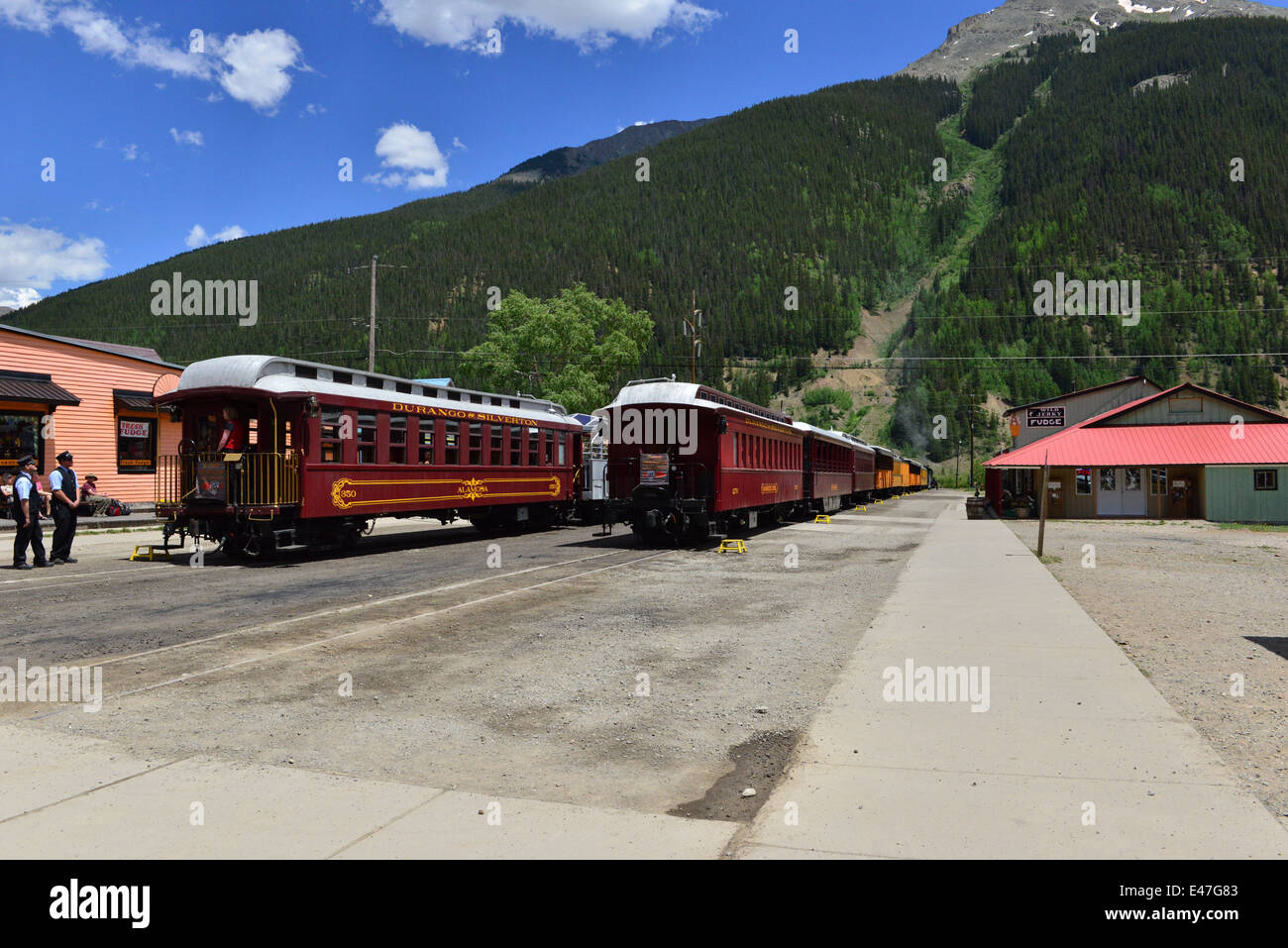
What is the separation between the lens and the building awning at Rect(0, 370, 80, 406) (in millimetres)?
26875

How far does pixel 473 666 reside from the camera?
766 centimetres

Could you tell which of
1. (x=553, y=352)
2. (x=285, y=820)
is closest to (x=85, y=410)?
(x=553, y=352)

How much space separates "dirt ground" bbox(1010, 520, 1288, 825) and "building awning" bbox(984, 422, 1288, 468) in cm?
1484

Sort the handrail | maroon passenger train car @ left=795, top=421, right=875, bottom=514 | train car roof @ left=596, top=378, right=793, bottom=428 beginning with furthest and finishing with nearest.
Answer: maroon passenger train car @ left=795, top=421, right=875, bottom=514
train car roof @ left=596, top=378, right=793, bottom=428
the handrail

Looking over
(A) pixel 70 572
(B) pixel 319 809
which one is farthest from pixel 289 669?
(A) pixel 70 572

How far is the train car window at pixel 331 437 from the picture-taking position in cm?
1672

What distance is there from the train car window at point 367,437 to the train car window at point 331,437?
0.54m

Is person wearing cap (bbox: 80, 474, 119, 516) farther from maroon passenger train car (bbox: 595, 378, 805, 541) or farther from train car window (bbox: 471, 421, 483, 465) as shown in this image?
maroon passenger train car (bbox: 595, 378, 805, 541)

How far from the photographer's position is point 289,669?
24.2ft

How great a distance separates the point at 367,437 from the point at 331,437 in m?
1.06

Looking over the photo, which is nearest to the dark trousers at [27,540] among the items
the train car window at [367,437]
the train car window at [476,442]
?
the train car window at [367,437]

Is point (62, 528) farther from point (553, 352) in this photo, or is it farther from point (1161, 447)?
point (1161, 447)

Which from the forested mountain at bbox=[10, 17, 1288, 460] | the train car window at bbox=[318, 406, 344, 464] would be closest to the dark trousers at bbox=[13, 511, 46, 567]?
the train car window at bbox=[318, 406, 344, 464]

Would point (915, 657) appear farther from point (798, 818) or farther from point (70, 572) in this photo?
point (70, 572)
